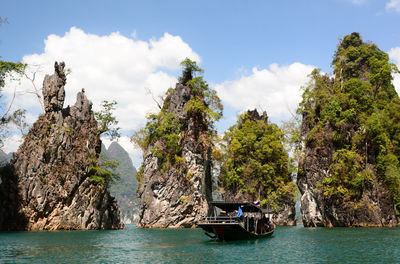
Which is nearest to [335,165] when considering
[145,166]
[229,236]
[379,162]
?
[379,162]

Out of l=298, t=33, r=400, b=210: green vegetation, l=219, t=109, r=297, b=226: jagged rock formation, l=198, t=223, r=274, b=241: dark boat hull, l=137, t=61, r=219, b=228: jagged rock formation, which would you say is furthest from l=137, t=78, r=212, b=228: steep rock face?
l=198, t=223, r=274, b=241: dark boat hull

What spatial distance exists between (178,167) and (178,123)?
25.1ft

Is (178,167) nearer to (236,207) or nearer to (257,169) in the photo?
(257,169)

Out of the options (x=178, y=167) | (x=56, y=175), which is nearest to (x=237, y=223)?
(x=56, y=175)

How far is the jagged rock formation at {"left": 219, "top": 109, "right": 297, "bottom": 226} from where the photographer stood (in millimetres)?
61375

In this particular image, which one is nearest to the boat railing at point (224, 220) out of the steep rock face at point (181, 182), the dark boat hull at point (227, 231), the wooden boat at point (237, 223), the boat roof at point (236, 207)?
the wooden boat at point (237, 223)

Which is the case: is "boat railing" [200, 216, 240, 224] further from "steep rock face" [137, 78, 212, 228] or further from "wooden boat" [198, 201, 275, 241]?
"steep rock face" [137, 78, 212, 228]

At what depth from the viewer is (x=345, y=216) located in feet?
148

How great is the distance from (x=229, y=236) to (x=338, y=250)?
390 inches

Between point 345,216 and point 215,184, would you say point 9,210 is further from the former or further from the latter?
point 345,216

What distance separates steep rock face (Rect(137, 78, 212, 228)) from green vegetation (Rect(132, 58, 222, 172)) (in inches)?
15.0

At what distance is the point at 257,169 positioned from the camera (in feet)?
202

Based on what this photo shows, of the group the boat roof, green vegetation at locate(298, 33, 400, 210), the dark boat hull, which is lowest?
the dark boat hull

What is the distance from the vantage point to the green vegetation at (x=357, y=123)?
45000 mm
